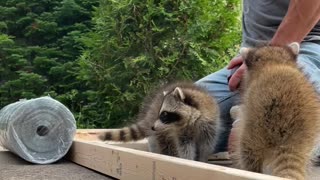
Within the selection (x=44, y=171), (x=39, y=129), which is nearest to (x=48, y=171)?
(x=44, y=171)

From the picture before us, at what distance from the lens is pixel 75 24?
9383 millimetres

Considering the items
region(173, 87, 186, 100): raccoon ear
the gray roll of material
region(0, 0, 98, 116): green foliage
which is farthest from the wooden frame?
region(0, 0, 98, 116): green foliage

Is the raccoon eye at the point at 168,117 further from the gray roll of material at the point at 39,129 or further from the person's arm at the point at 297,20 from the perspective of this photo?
the person's arm at the point at 297,20

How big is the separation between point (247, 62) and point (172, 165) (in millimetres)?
696

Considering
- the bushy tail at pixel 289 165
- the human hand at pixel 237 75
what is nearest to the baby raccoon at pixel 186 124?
the human hand at pixel 237 75

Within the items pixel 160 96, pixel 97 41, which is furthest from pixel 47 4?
pixel 160 96

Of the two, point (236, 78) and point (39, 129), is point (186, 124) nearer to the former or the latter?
point (236, 78)

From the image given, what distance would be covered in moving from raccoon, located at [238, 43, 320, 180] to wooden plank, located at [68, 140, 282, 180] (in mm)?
245

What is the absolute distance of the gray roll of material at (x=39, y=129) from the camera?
3.28 metres

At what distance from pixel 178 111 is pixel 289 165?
139cm

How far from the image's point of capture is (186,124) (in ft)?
11.3

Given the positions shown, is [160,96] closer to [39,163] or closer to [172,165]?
[39,163]

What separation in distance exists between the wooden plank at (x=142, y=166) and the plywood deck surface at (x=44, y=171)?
0.17 ft

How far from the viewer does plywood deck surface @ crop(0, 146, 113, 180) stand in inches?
113
